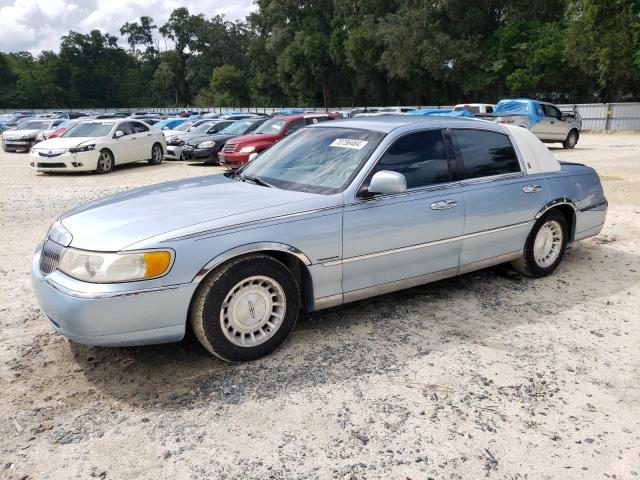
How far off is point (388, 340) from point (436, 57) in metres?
44.7

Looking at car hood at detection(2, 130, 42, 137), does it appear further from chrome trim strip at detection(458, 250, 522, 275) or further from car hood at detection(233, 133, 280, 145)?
chrome trim strip at detection(458, 250, 522, 275)

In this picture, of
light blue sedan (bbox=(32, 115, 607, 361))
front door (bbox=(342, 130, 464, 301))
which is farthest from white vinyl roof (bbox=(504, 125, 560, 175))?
front door (bbox=(342, 130, 464, 301))

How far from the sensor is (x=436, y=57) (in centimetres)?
4503

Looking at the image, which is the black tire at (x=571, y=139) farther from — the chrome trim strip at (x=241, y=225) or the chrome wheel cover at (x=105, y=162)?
the chrome trim strip at (x=241, y=225)

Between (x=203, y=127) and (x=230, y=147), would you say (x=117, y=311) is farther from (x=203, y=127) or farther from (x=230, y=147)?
(x=203, y=127)

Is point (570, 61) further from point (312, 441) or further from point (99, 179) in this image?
point (312, 441)

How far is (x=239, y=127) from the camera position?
1884 cm

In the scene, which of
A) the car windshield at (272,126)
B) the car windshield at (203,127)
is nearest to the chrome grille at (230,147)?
the car windshield at (272,126)

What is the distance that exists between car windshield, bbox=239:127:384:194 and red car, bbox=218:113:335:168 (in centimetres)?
917

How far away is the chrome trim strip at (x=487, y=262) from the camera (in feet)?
15.9

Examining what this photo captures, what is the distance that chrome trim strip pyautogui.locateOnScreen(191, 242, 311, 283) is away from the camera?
11.4ft

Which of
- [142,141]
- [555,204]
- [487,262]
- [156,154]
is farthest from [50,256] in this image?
[156,154]

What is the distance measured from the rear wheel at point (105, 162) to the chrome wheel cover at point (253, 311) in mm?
13171

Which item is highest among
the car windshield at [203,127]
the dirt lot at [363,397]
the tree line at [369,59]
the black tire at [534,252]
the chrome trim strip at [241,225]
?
the tree line at [369,59]
